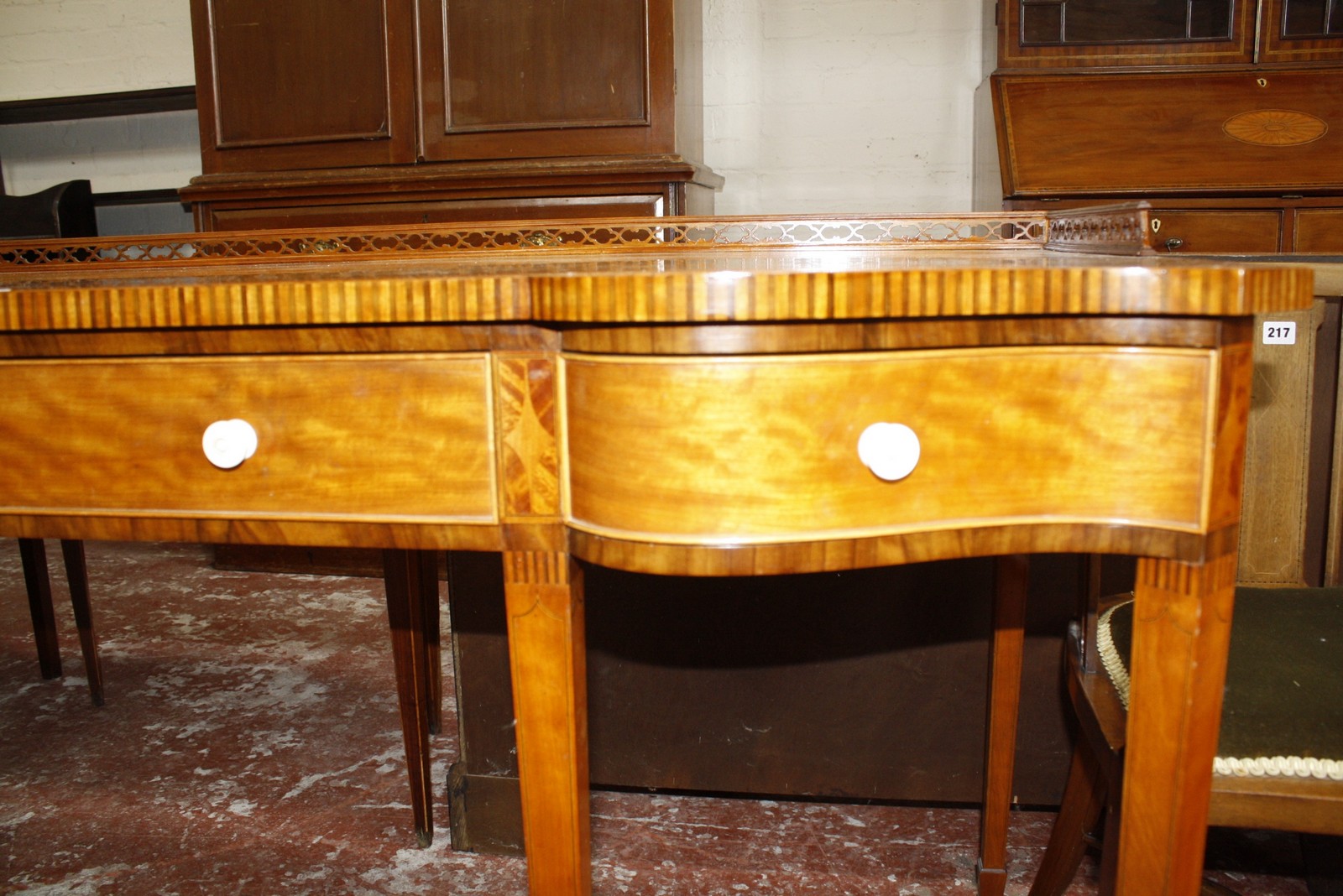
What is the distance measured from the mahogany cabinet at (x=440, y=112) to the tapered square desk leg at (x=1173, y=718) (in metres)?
2.13

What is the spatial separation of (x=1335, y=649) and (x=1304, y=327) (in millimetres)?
848

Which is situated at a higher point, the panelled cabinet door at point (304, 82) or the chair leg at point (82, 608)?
the panelled cabinet door at point (304, 82)

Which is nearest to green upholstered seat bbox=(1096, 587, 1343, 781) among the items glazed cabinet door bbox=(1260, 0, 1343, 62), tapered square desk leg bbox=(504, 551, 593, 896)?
tapered square desk leg bbox=(504, 551, 593, 896)

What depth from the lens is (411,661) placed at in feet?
5.19

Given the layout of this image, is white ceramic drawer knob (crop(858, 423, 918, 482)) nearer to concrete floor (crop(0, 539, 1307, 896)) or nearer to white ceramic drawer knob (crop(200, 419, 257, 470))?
white ceramic drawer knob (crop(200, 419, 257, 470))

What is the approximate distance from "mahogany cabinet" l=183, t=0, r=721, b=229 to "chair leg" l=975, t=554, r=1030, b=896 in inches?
66.6

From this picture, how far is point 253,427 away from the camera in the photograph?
0.85 metres

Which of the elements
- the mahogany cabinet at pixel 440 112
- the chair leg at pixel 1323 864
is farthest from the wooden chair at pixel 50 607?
the chair leg at pixel 1323 864

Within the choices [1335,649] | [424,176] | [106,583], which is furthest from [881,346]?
[106,583]

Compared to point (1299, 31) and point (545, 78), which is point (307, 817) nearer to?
point (545, 78)

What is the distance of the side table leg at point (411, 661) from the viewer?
157cm

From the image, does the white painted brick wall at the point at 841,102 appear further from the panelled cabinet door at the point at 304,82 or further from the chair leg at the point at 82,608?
the chair leg at the point at 82,608

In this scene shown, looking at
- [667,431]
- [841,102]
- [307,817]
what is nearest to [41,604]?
[307,817]

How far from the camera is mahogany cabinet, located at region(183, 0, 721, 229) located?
2.77m
